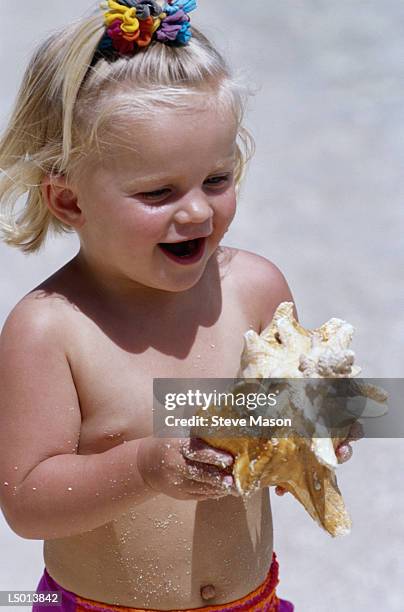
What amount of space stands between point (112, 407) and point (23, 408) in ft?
0.34

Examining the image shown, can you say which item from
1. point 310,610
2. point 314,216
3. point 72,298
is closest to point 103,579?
point 72,298

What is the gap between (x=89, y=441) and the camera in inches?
52.1

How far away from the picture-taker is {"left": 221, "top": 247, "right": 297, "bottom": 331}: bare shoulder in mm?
1464

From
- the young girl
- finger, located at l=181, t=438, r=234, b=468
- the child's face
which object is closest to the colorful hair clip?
the young girl

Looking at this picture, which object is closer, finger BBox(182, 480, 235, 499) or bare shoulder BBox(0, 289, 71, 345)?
finger BBox(182, 480, 235, 499)

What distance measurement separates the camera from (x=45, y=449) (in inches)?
50.6

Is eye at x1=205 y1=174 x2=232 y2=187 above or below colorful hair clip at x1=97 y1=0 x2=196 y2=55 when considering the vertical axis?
below

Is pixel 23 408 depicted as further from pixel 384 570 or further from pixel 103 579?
pixel 384 570

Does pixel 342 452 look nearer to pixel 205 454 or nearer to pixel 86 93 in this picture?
pixel 205 454

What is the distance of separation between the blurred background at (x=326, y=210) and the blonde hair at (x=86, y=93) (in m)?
0.74

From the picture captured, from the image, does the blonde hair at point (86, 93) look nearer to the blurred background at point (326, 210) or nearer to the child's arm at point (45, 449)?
the child's arm at point (45, 449)

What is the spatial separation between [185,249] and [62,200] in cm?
16

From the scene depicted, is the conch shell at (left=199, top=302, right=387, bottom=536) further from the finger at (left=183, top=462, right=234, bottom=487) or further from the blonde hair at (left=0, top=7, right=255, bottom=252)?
the blonde hair at (left=0, top=7, right=255, bottom=252)

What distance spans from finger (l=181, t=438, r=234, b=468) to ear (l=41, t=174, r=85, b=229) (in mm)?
323
